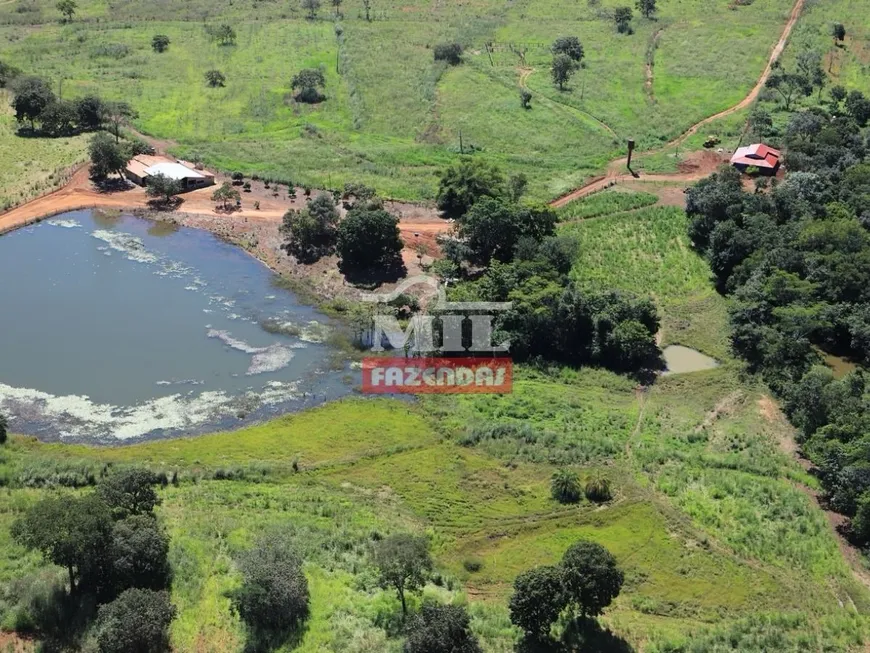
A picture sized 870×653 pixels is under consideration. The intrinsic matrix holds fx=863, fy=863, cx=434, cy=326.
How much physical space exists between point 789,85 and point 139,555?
89.9 meters

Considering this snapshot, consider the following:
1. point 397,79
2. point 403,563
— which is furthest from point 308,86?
point 403,563

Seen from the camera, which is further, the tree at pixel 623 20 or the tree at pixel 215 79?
the tree at pixel 623 20

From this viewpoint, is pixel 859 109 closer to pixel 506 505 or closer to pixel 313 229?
pixel 313 229

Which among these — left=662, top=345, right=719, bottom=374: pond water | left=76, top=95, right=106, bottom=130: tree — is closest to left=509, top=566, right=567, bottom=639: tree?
left=662, top=345, right=719, bottom=374: pond water

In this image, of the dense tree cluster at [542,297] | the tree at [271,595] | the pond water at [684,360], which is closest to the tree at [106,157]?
the dense tree cluster at [542,297]

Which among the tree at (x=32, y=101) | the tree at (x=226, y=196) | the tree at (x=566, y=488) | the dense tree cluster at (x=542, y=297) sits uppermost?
the tree at (x=32, y=101)

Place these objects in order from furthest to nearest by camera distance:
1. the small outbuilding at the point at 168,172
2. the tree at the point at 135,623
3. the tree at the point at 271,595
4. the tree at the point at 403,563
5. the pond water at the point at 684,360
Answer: the small outbuilding at the point at 168,172 < the pond water at the point at 684,360 < the tree at the point at 271,595 < the tree at the point at 403,563 < the tree at the point at 135,623

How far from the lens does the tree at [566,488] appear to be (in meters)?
46.0

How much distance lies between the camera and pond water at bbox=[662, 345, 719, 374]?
58.1 m

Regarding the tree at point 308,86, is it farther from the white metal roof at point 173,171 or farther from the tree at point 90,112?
the white metal roof at point 173,171

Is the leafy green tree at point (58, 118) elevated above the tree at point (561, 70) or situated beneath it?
situated beneath

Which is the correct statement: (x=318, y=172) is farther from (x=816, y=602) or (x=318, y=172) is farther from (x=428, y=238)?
(x=816, y=602)

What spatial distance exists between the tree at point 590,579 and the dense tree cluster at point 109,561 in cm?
1690

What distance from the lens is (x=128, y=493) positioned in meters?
41.5
